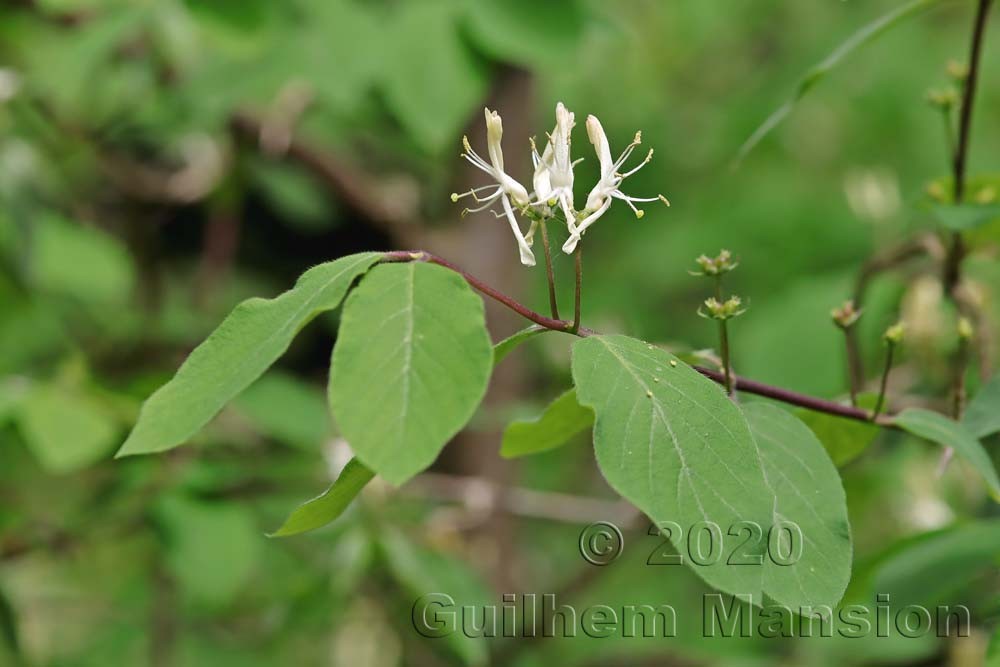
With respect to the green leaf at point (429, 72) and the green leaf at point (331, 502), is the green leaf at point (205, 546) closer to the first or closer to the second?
the green leaf at point (429, 72)

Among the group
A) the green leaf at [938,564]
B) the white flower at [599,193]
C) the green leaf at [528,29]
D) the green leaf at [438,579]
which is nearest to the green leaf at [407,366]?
the white flower at [599,193]

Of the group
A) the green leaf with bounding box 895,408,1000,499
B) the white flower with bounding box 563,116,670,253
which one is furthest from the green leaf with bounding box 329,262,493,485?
the green leaf with bounding box 895,408,1000,499

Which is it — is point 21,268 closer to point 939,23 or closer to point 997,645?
point 997,645

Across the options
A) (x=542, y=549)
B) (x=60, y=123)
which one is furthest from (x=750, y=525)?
(x=542, y=549)

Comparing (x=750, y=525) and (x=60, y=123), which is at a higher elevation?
(x=750, y=525)

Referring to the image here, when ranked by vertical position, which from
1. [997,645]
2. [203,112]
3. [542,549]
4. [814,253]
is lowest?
[542,549]

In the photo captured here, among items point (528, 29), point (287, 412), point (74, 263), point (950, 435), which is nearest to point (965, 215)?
point (950, 435)
